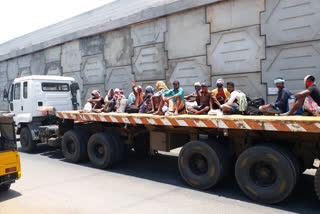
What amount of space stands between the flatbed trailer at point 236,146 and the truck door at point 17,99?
13.3 feet

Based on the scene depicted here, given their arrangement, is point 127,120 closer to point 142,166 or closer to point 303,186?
point 142,166

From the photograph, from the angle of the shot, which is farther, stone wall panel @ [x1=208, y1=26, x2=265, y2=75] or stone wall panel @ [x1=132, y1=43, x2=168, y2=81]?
stone wall panel @ [x1=132, y1=43, x2=168, y2=81]

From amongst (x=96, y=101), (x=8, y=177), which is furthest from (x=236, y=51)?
(x=8, y=177)

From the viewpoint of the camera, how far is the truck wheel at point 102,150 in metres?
6.92

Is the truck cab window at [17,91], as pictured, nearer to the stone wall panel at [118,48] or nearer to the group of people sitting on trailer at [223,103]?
the group of people sitting on trailer at [223,103]

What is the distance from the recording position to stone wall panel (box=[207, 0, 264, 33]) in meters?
9.24

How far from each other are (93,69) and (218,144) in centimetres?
1121

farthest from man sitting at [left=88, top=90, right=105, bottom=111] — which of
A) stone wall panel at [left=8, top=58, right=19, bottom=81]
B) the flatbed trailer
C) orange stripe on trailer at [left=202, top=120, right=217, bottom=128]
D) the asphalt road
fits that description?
stone wall panel at [left=8, top=58, right=19, bottom=81]

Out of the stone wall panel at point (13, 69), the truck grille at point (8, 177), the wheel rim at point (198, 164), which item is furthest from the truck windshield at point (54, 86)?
the stone wall panel at point (13, 69)

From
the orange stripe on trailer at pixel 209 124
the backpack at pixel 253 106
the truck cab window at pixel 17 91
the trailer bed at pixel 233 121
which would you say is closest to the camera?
the trailer bed at pixel 233 121

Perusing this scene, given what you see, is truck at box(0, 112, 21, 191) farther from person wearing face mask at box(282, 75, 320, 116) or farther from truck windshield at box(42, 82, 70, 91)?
person wearing face mask at box(282, 75, 320, 116)

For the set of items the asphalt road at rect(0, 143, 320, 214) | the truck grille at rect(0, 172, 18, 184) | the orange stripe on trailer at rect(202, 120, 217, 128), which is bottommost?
the asphalt road at rect(0, 143, 320, 214)

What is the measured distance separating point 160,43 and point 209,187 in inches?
317

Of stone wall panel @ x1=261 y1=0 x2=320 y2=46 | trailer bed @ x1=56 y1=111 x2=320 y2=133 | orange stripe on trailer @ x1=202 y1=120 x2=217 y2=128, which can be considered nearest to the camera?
trailer bed @ x1=56 y1=111 x2=320 y2=133
